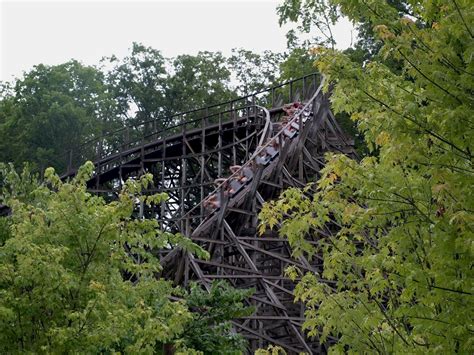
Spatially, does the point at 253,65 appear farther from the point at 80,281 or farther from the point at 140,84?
the point at 80,281

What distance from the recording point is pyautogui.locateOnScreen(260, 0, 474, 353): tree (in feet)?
17.0

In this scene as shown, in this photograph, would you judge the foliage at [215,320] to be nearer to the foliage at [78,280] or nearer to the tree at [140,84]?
the foliage at [78,280]

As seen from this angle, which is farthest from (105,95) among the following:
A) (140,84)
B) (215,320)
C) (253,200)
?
(215,320)

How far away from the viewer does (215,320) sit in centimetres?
1159

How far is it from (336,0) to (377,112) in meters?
0.98

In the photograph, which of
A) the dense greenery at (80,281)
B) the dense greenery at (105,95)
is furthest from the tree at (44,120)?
the dense greenery at (80,281)

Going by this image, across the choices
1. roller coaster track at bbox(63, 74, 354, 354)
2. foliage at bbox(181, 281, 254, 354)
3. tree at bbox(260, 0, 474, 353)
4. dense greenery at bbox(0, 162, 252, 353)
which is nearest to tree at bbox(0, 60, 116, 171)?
roller coaster track at bbox(63, 74, 354, 354)

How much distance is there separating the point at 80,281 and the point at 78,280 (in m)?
0.08

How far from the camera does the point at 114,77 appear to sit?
56562 millimetres

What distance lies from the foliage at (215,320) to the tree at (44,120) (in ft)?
110

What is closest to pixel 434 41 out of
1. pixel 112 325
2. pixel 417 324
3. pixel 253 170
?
pixel 417 324

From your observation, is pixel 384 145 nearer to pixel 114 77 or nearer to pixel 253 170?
pixel 253 170

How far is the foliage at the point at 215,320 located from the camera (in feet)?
36.3

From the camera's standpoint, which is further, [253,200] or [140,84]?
[140,84]
